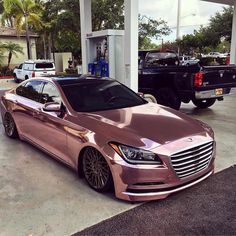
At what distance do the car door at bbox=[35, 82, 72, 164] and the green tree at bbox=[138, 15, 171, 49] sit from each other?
65.5ft

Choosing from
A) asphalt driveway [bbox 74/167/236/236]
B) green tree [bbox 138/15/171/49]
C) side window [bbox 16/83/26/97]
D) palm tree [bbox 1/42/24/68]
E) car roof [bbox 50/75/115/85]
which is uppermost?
green tree [bbox 138/15/171/49]

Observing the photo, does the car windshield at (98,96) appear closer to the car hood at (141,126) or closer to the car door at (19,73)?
the car hood at (141,126)

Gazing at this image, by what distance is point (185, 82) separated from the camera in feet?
25.8

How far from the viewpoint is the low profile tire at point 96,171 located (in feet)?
11.9

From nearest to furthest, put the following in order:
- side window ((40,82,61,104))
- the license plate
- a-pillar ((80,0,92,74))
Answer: side window ((40,82,61,104)) < the license plate < a-pillar ((80,0,92,74))

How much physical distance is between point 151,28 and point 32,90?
19858 millimetres

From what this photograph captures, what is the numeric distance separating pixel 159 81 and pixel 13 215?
6.31 metres

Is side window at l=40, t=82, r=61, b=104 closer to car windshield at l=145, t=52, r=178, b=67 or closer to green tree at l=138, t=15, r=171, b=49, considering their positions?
car windshield at l=145, t=52, r=178, b=67

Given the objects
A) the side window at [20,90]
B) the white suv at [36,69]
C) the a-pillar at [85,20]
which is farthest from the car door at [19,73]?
the side window at [20,90]

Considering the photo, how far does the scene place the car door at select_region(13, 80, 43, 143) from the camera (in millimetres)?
5109

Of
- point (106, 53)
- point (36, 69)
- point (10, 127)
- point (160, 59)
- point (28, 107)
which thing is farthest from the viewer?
point (36, 69)

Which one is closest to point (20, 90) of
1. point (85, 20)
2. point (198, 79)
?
point (198, 79)

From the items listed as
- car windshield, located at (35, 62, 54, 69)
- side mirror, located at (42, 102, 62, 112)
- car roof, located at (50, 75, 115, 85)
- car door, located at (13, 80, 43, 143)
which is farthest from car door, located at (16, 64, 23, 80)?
side mirror, located at (42, 102, 62, 112)

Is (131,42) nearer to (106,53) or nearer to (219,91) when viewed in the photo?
(106,53)
